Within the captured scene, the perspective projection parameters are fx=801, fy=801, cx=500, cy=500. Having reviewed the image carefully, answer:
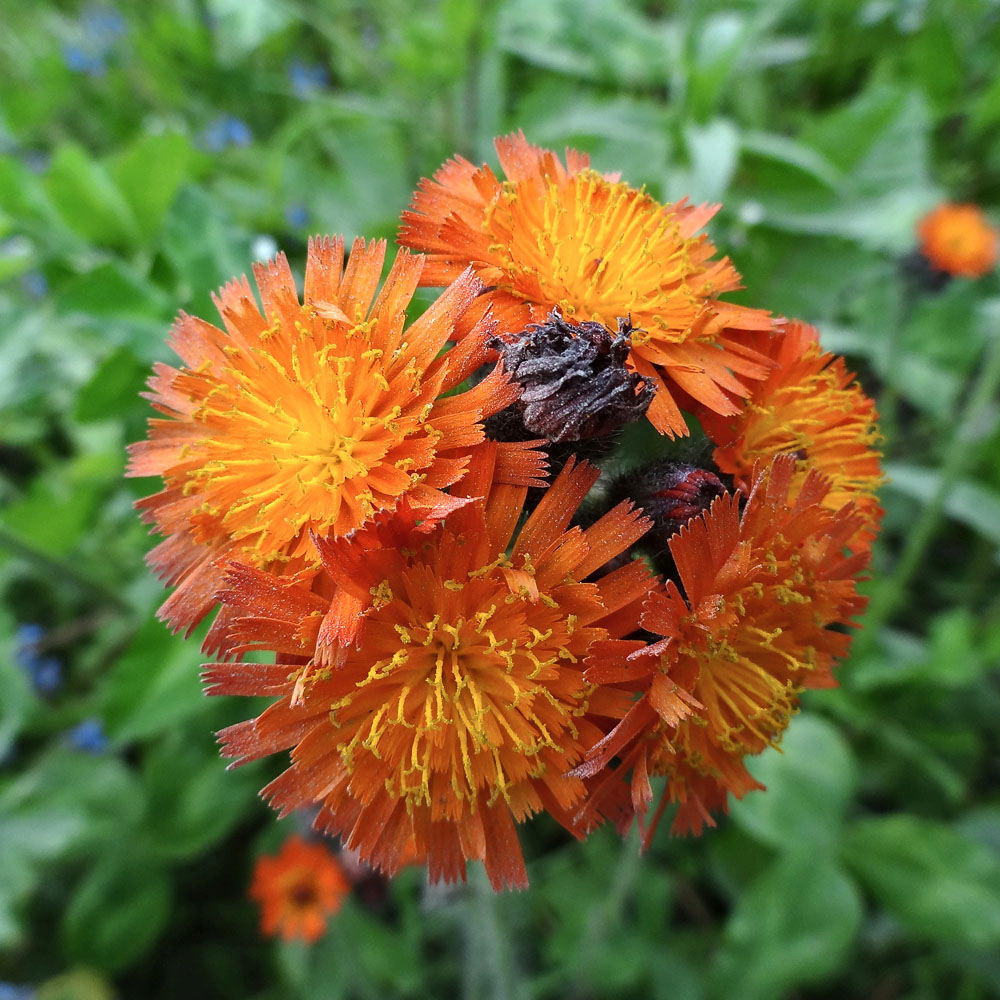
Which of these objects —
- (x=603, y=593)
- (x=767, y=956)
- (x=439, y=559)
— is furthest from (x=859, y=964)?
(x=439, y=559)

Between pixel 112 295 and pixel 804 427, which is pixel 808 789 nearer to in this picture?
pixel 804 427

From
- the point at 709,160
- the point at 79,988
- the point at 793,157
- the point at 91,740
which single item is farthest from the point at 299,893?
the point at 793,157

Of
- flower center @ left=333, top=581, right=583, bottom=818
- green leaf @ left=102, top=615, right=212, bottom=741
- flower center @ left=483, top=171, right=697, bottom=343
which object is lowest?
green leaf @ left=102, top=615, right=212, bottom=741

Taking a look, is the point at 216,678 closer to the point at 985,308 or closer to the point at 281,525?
the point at 281,525

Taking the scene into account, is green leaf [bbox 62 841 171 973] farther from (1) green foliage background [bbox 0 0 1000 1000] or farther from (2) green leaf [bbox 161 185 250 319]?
(2) green leaf [bbox 161 185 250 319]

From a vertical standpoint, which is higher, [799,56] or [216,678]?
[799,56]

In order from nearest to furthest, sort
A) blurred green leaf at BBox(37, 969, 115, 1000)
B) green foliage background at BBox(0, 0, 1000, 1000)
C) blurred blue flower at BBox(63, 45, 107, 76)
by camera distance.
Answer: green foliage background at BBox(0, 0, 1000, 1000) < blurred green leaf at BBox(37, 969, 115, 1000) < blurred blue flower at BBox(63, 45, 107, 76)

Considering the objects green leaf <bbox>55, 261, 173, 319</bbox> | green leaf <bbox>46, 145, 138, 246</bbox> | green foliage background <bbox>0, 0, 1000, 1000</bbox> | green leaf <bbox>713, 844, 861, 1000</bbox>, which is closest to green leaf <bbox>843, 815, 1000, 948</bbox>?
green foliage background <bbox>0, 0, 1000, 1000</bbox>
